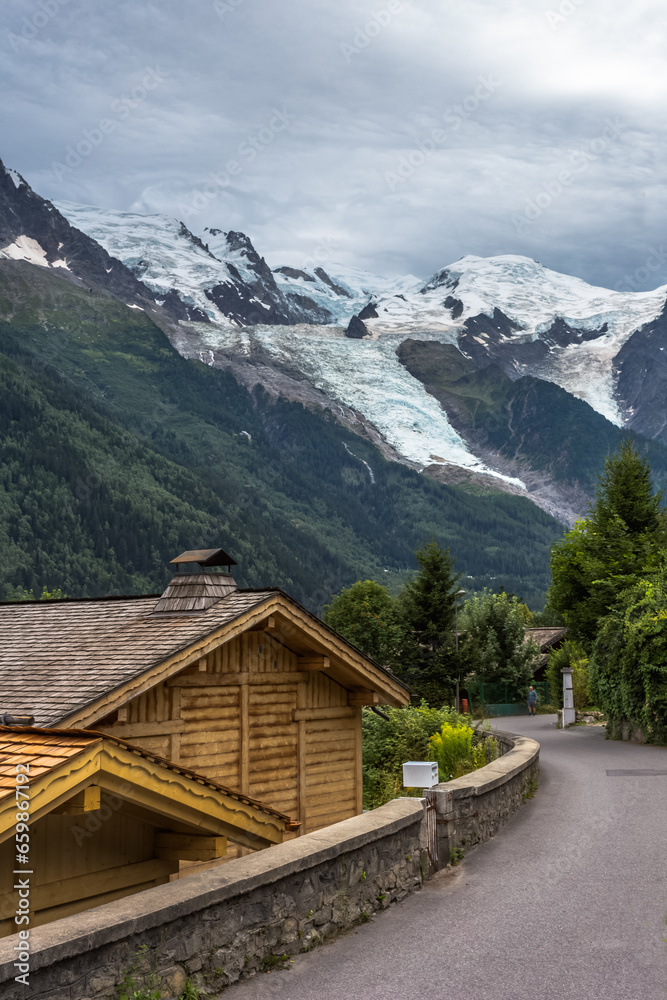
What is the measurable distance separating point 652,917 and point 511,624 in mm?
48848

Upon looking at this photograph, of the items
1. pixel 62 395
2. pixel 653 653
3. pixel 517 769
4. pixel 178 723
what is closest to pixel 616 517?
pixel 653 653

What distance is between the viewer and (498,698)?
55.7m

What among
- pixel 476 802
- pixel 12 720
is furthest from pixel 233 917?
pixel 476 802

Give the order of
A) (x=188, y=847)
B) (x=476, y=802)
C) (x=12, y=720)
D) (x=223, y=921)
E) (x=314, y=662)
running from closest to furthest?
(x=223, y=921) < (x=188, y=847) < (x=12, y=720) < (x=476, y=802) < (x=314, y=662)

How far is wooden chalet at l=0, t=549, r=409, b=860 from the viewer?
1250 centimetres

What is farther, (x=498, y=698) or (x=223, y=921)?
(x=498, y=698)

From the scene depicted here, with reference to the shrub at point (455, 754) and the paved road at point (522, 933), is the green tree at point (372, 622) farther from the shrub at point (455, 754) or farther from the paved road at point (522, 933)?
the paved road at point (522, 933)

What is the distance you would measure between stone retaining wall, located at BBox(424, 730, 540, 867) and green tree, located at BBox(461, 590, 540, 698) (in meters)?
39.6

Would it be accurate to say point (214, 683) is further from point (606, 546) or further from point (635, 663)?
point (606, 546)

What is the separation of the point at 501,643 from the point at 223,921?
52130 millimetres

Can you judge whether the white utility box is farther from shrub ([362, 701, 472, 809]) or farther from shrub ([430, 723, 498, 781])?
shrub ([362, 701, 472, 809])

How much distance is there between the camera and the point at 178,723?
13.5 m

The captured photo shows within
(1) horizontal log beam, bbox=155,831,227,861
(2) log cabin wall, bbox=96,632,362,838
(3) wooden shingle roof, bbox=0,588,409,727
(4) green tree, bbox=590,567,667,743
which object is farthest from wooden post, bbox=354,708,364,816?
(4) green tree, bbox=590,567,667,743

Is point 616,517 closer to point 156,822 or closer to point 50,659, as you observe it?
point 50,659
